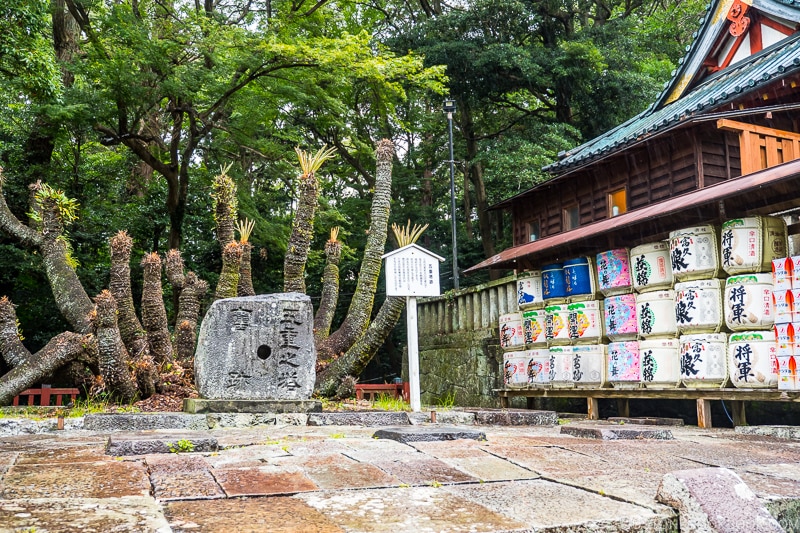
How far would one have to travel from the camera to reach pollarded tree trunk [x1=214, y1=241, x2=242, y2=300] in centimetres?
1243

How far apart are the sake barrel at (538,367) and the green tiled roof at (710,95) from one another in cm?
436

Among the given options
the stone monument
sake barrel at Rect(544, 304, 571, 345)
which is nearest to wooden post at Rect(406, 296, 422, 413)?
the stone monument

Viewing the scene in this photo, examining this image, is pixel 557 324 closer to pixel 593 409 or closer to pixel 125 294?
pixel 593 409

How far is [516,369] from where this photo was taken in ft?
40.2

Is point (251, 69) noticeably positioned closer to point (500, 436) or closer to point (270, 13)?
point (270, 13)

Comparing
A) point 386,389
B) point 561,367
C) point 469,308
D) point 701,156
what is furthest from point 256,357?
point 701,156

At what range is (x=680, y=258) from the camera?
28.7 feet

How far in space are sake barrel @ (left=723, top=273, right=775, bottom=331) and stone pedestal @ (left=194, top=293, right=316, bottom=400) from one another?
5.76m

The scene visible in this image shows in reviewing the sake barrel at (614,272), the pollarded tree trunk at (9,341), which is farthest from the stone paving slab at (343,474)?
the pollarded tree trunk at (9,341)

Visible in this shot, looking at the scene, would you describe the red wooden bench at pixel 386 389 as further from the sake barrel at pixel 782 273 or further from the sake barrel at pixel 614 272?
the sake barrel at pixel 782 273

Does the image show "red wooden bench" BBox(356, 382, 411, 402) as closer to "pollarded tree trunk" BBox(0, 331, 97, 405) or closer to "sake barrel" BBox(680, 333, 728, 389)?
"pollarded tree trunk" BBox(0, 331, 97, 405)

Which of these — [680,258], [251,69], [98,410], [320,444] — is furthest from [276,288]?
[320,444]

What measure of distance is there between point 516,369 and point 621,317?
282 centimetres

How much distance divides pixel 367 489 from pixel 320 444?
206cm
